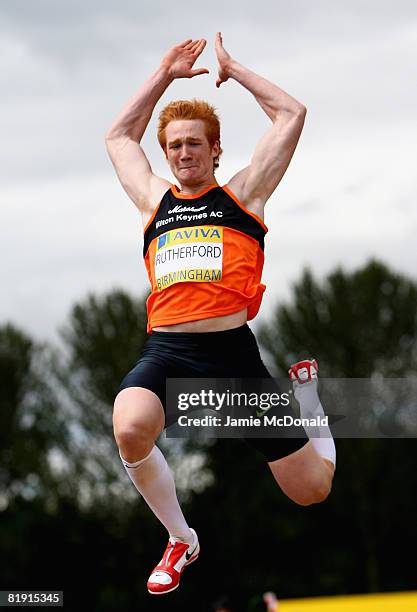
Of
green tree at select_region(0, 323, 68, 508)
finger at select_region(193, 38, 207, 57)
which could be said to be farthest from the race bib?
green tree at select_region(0, 323, 68, 508)

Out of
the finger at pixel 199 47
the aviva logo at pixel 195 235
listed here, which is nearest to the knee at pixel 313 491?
the aviva logo at pixel 195 235

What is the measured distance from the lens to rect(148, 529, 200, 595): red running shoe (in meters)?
6.50

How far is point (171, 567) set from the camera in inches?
263

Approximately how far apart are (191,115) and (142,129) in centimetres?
57

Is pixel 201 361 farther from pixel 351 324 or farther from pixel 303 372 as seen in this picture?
pixel 351 324

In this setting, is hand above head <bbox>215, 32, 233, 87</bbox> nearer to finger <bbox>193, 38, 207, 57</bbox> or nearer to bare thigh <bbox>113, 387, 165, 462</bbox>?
finger <bbox>193, 38, 207, 57</bbox>

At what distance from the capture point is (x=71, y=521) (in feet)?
109

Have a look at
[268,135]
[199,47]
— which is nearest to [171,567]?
[268,135]

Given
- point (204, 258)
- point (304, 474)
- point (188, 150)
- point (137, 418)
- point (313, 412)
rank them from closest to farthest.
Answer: point (137, 418) < point (204, 258) < point (188, 150) < point (304, 474) < point (313, 412)

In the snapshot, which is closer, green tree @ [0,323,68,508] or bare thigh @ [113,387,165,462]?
bare thigh @ [113,387,165,462]

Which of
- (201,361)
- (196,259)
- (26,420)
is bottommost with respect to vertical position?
(201,361)

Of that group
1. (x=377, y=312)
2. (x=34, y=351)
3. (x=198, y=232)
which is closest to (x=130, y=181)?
(x=198, y=232)

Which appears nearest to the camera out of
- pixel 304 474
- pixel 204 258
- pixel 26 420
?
pixel 204 258

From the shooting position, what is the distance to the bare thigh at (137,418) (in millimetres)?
6035
